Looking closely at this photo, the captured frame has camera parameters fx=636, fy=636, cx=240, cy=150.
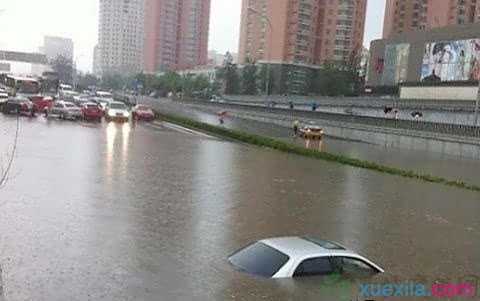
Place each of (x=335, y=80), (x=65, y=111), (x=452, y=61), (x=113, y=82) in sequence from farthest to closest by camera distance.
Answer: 1. (x=113, y=82)
2. (x=335, y=80)
3. (x=452, y=61)
4. (x=65, y=111)

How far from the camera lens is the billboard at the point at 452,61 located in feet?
237

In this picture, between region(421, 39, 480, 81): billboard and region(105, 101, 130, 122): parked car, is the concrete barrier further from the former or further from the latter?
region(105, 101, 130, 122): parked car

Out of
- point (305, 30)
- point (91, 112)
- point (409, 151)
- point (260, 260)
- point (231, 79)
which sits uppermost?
point (305, 30)

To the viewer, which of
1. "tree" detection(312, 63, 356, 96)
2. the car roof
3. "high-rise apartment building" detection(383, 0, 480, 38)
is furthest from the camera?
"high-rise apartment building" detection(383, 0, 480, 38)

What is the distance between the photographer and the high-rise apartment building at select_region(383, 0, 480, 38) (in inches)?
4402

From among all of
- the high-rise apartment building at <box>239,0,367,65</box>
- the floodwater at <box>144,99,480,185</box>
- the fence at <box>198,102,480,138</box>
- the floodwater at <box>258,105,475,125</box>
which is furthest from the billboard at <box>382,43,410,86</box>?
the floodwater at <box>144,99,480,185</box>

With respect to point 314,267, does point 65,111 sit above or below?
below

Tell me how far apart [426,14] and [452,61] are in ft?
158

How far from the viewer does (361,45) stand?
122 meters

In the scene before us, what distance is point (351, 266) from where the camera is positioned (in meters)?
9.32

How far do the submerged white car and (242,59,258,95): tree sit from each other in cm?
10442

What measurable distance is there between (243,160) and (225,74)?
3629 inches

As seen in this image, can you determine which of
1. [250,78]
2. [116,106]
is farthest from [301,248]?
[250,78]

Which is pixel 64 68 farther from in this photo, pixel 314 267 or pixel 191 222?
pixel 314 267
